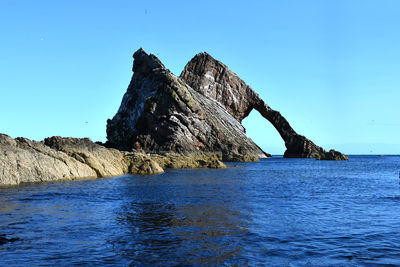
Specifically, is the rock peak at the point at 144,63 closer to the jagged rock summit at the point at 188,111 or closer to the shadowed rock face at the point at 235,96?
the jagged rock summit at the point at 188,111

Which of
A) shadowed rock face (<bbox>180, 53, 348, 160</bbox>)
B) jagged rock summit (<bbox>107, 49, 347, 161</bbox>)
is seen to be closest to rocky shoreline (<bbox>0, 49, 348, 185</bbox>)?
jagged rock summit (<bbox>107, 49, 347, 161</bbox>)

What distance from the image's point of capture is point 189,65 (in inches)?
4759

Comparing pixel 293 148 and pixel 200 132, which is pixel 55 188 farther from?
pixel 293 148

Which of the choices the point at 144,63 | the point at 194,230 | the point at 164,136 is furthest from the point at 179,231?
the point at 144,63

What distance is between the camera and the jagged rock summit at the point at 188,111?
3492 inches

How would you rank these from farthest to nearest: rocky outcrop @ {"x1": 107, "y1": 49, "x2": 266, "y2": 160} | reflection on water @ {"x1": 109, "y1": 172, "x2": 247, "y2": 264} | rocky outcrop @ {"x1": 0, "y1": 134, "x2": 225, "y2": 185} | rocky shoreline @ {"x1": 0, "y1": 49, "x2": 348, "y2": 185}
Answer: rocky outcrop @ {"x1": 107, "y1": 49, "x2": 266, "y2": 160} < rocky shoreline @ {"x1": 0, "y1": 49, "x2": 348, "y2": 185} < rocky outcrop @ {"x1": 0, "y1": 134, "x2": 225, "y2": 185} < reflection on water @ {"x1": 109, "y1": 172, "x2": 247, "y2": 264}

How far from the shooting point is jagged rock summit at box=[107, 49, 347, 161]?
8869cm

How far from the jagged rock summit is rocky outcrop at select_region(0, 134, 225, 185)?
Result: 43.6 meters

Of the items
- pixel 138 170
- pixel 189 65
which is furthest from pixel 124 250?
pixel 189 65

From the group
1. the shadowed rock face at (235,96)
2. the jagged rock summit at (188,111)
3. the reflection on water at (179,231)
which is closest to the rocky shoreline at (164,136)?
the jagged rock summit at (188,111)

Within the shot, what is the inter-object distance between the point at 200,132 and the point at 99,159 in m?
55.7

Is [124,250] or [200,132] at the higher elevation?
[200,132]

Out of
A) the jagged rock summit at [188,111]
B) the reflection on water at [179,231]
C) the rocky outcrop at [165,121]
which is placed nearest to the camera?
the reflection on water at [179,231]

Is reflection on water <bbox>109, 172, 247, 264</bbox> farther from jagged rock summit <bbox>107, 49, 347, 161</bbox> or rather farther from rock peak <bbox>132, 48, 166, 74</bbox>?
rock peak <bbox>132, 48, 166, 74</bbox>
